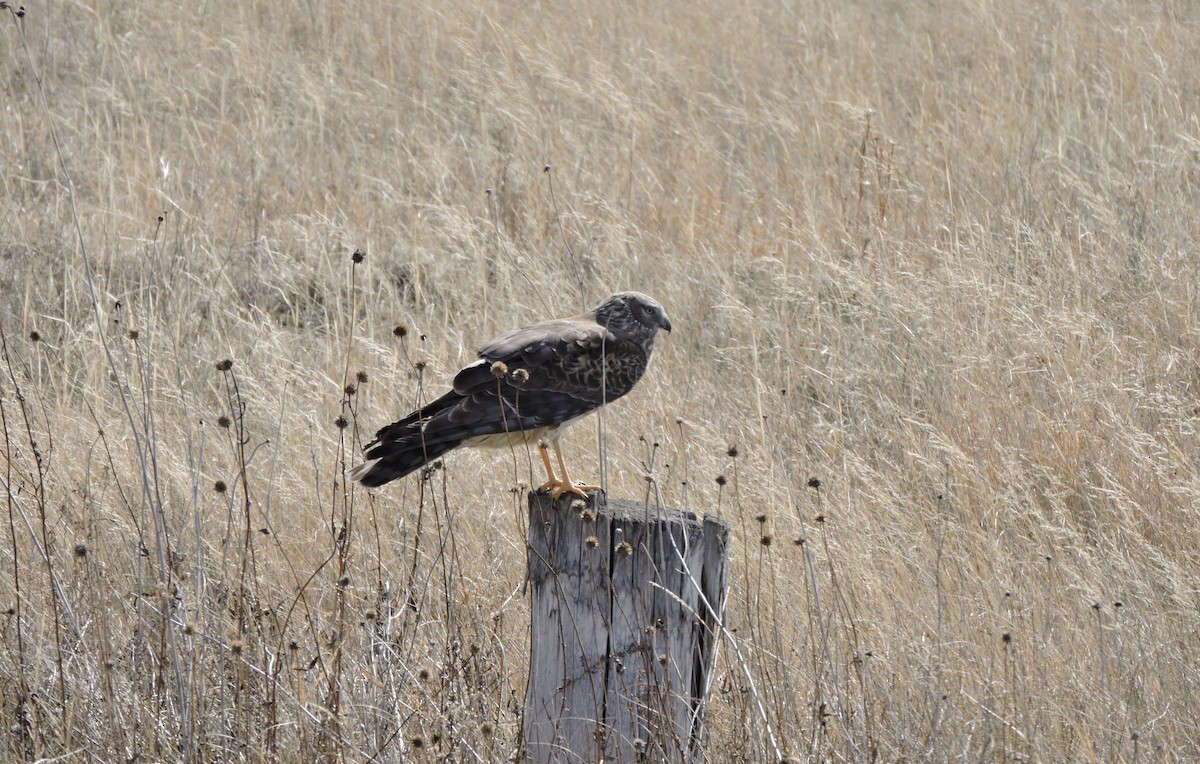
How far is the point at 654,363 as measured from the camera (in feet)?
19.0

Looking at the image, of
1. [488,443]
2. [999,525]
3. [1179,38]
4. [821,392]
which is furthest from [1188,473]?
[1179,38]

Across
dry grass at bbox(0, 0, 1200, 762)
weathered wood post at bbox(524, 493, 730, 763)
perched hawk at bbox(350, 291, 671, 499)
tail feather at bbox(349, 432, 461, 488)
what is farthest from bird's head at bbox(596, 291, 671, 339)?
weathered wood post at bbox(524, 493, 730, 763)

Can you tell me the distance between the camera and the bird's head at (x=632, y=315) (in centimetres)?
429

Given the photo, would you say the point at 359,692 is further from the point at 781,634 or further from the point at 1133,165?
the point at 1133,165

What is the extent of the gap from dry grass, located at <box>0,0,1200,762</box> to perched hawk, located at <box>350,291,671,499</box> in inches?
7.8

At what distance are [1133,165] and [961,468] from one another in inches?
148

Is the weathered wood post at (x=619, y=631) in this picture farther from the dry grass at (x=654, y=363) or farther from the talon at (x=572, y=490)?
the talon at (x=572, y=490)

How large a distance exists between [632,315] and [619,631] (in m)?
1.62

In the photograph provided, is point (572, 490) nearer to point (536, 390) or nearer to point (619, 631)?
point (536, 390)

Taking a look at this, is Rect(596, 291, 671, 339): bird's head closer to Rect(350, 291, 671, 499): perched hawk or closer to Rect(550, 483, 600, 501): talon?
Rect(350, 291, 671, 499): perched hawk

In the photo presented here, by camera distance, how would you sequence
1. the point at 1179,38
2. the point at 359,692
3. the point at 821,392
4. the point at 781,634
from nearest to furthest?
the point at 359,692 → the point at 781,634 → the point at 821,392 → the point at 1179,38

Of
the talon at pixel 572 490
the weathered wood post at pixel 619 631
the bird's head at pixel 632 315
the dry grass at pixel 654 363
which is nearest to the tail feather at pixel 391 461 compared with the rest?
the dry grass at pixel 654 363

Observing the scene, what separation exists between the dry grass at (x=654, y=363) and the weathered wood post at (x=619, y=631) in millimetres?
166

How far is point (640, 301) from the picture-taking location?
4.33 meters
